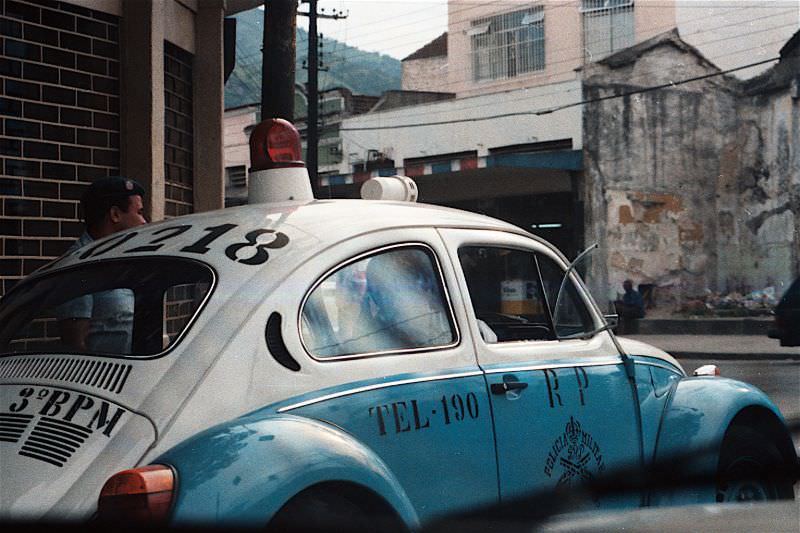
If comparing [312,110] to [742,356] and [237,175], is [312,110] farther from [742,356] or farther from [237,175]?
[237,175]

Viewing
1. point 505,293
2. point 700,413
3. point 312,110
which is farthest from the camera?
point 312,110

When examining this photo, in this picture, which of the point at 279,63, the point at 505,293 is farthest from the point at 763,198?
the point at 505,293

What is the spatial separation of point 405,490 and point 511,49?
37.7 m

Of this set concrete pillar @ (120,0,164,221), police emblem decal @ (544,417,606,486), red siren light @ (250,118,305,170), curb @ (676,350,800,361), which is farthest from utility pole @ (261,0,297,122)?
curb @ (676,350,800,361)

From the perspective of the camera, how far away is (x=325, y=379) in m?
3.08

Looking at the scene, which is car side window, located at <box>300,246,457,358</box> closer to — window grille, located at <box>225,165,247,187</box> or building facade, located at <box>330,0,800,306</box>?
building facade, located at <box>330,0,800,306</box>

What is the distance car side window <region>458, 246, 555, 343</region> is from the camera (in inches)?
150

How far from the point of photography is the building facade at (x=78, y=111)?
7.59 metres

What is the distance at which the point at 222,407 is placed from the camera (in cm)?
284

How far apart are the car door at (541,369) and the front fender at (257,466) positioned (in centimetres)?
76

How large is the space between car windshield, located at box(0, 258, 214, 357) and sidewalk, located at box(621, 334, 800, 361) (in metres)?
16.9

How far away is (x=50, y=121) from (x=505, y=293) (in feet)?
15.8

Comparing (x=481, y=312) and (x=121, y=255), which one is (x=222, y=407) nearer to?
(x=121, y=255)

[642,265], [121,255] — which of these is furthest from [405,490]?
[642,265]
